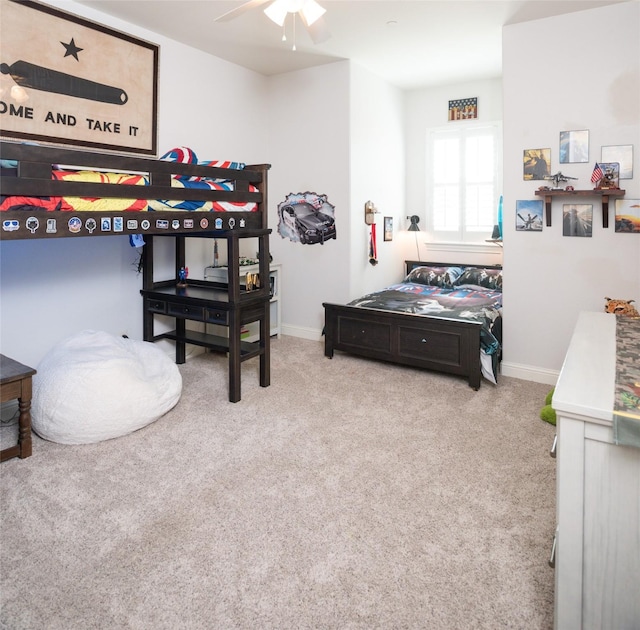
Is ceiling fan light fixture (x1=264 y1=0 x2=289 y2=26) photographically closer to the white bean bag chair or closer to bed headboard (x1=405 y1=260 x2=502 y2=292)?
the white bean bag chair

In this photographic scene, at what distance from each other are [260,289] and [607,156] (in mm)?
2573

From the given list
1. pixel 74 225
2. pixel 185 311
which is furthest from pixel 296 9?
pixel 185 311

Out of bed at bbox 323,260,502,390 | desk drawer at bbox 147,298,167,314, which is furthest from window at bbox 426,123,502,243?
desk drawer at bbox 147,298,167,314

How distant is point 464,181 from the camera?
5.35 meters

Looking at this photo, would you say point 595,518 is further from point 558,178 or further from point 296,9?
point 558,178

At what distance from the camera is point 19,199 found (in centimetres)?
211

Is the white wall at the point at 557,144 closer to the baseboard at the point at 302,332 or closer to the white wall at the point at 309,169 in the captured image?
the white wall at the point at 309,169

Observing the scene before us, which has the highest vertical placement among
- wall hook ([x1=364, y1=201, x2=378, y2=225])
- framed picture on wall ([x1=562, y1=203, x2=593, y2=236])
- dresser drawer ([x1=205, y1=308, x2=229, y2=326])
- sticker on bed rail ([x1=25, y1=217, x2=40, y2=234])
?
wall hook ([x1=364, y1=201, x2=378, y2=225])

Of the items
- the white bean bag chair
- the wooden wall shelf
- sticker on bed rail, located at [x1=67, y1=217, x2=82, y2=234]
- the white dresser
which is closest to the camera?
the white dresser

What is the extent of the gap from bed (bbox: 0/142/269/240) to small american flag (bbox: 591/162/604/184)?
2291 mm

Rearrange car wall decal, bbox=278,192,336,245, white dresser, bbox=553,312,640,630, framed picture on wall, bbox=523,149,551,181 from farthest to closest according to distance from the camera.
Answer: car wall decal, bbox=278,192,336,245
framed picture on wall, bbox=523,149,551,181
white dresser, bbox=553,312,640,630

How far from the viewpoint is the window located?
16.9ft

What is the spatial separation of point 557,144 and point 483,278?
166 centimetres

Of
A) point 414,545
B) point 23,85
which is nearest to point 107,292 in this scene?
point 23,85
